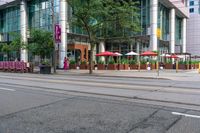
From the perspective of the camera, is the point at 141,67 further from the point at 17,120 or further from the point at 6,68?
the point at 17,120

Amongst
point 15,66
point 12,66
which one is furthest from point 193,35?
point 15,66

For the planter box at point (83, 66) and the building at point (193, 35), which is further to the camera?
the building at point (193, 35)

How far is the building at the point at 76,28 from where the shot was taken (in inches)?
1909

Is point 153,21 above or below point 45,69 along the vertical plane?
above

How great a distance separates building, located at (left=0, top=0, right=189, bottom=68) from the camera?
48.5 m

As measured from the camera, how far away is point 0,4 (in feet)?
199

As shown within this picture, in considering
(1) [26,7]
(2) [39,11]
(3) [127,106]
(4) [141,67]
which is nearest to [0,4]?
(1) [26,7]

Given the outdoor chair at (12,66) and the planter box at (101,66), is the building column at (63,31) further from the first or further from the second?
the outdoor chair at (12,66)

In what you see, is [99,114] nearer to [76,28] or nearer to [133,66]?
[133,66]

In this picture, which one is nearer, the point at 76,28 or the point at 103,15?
the point at 103,15

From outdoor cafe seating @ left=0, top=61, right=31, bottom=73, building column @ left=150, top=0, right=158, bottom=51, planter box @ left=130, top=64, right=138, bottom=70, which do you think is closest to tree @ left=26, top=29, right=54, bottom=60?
outdoor cafe seating @ left=0, top=61, right=31, bottom=73

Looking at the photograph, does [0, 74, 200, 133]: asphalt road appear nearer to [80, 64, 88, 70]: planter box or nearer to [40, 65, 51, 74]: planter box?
[40, 65, 51, 74]: planter box

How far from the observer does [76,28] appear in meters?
50.4

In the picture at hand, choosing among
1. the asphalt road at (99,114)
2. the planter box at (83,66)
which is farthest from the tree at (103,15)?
the asphalt road at (99,114)
